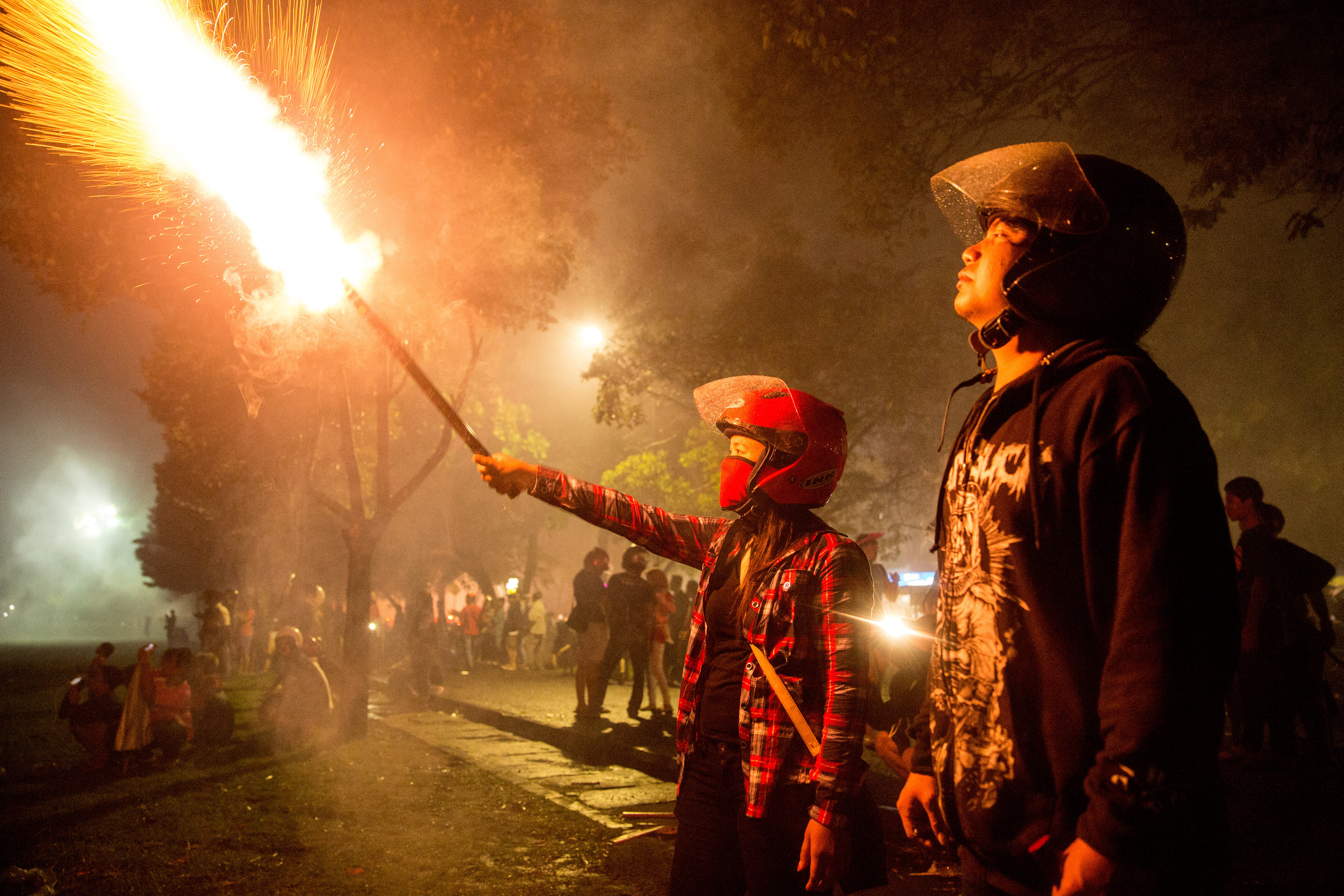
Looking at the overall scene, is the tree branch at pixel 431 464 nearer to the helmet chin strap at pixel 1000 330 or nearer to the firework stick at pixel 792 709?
the firework stick at pixel 792 709

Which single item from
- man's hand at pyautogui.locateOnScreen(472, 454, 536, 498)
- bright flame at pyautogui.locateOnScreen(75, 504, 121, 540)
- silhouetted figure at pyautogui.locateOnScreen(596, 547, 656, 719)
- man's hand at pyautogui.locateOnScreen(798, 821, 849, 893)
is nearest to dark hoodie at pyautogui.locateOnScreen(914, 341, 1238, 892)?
man's hand at pyautogui.locateOnScreen(798, 821, 849, 893)

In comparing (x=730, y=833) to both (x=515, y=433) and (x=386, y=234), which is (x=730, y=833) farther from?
(x=515, y=433)

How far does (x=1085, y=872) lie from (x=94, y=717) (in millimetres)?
10711

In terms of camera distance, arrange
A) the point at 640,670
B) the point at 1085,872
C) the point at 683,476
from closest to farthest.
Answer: the point at 1085,872 → the point at 640,670 → the point at 683,476

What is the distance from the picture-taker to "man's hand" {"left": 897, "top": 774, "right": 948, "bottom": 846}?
188cm

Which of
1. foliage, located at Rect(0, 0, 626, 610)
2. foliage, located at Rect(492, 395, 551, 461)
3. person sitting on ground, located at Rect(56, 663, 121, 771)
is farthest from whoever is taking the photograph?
foliage, located at Rect(492, 395, 551, 461)

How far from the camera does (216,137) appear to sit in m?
4.75

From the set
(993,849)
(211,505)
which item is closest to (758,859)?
(993,849)

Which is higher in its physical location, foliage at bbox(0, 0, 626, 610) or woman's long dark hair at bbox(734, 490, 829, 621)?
foliage at bbox(0, 0, 626, 610)

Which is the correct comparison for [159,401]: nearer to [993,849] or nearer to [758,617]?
[758,617]

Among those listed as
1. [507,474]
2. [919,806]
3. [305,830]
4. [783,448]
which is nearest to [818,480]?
[783,448]

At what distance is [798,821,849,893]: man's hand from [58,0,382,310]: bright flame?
3373 millimetres

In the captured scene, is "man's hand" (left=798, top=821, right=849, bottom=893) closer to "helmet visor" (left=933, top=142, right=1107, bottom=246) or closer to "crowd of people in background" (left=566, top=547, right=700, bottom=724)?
"helmet visor" (left=933, top=142, right=1107, bottom=246)

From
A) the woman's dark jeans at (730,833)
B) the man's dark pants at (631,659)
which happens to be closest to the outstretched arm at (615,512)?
the woman's dark jeans at (730,833)
